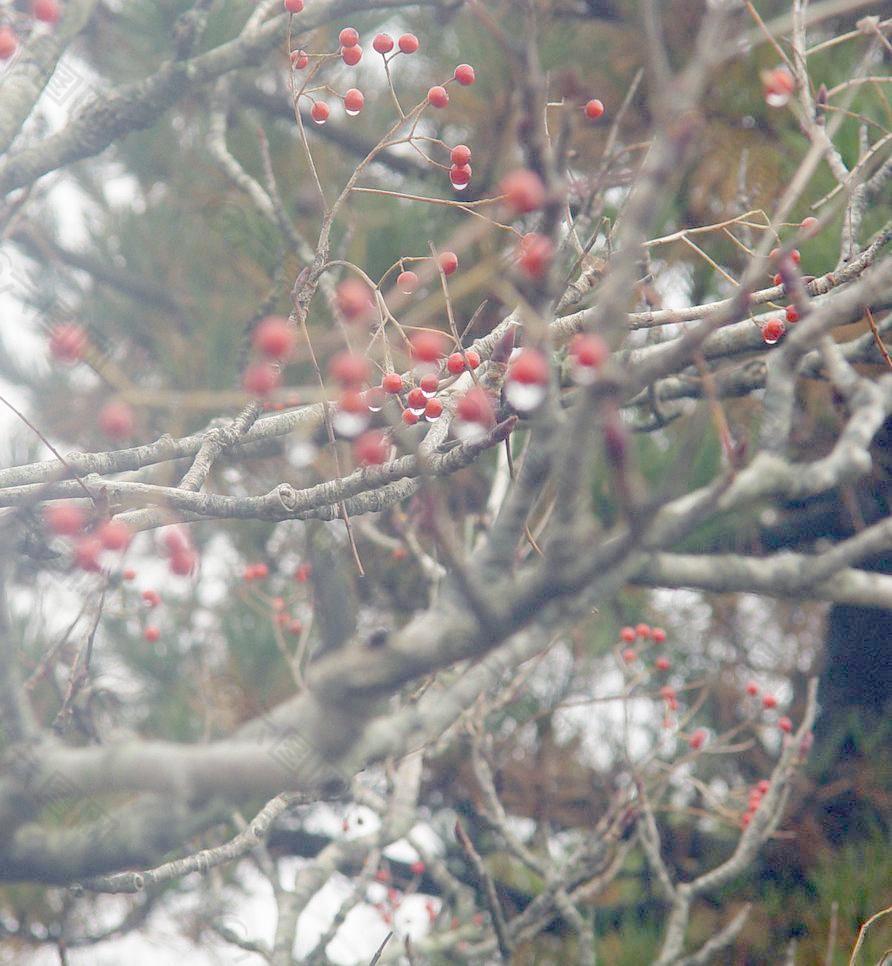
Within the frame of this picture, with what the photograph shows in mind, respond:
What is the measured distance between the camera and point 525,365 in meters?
0.87

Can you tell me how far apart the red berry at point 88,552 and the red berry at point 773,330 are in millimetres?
1061

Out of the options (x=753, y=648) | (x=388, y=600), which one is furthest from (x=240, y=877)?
(x=753, y=648)

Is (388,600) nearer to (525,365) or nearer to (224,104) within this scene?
(224,104)

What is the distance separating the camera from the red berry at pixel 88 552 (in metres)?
1.03

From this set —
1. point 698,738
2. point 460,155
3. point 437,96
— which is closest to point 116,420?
point 460,155

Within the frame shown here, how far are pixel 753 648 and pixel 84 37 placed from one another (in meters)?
3.51

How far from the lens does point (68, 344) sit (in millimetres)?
1060

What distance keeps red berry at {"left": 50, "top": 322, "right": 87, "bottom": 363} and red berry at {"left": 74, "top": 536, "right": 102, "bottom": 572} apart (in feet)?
0.68

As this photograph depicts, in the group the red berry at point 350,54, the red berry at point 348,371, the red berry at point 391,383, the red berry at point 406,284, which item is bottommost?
the red berry at point 391,383

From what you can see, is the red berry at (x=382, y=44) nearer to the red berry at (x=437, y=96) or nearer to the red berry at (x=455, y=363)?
the red berry at (x=437, y=96)

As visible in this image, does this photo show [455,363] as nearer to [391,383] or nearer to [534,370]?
[391,383]

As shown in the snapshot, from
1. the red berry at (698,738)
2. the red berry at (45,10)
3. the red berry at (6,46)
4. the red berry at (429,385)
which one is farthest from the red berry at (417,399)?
the red berry at (698,738)

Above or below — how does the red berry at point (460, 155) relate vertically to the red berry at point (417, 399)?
above

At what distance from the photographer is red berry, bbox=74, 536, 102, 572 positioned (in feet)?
3.39
